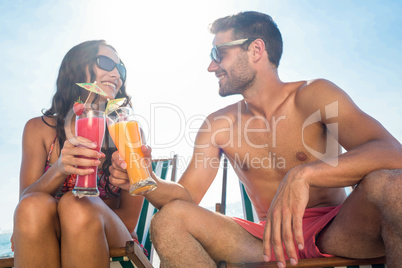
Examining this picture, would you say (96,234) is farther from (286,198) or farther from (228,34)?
(228,34)

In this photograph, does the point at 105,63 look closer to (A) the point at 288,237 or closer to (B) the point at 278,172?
(B) the point at 278,172

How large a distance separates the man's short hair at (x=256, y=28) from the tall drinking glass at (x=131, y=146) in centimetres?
Answer: 168

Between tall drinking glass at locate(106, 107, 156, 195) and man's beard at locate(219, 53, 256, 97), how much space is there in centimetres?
129

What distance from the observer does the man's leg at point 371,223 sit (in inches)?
52.8

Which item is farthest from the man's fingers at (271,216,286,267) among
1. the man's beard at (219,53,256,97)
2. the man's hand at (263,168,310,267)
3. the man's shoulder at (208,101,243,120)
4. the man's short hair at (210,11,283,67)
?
the man's short hair at (210,11,283,67)

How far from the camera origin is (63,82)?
9.01ft

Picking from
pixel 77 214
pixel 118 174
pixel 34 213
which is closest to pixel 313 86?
pixel 118 174

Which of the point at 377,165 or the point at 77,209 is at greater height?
the point at 377,165

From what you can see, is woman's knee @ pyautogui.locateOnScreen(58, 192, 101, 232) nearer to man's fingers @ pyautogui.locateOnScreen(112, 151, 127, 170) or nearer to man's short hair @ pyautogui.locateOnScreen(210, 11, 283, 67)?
man's fingers @ pyautogui.locateOnScreen(112, 151, 127, 170)

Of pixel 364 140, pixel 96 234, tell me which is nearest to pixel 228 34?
pixel 364 140

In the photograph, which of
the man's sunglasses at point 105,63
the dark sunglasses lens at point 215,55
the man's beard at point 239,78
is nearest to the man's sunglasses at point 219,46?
the dark sunglasses lens at point 215,55

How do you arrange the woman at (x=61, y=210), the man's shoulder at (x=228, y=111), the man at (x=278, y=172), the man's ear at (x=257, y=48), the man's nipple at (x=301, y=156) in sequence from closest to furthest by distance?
1. the man at (x=278, y=172)
2. the woman at (x=61, y=210)
3. the man's nipple at (x=301, y=156)
4. the man's shoulder at (x=228, y=111)
5. the man's ear at (x=257, y=48)

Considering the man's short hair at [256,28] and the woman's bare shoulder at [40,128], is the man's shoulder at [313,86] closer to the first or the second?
the man's short hair at [256,28]

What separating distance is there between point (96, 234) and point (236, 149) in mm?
1379
